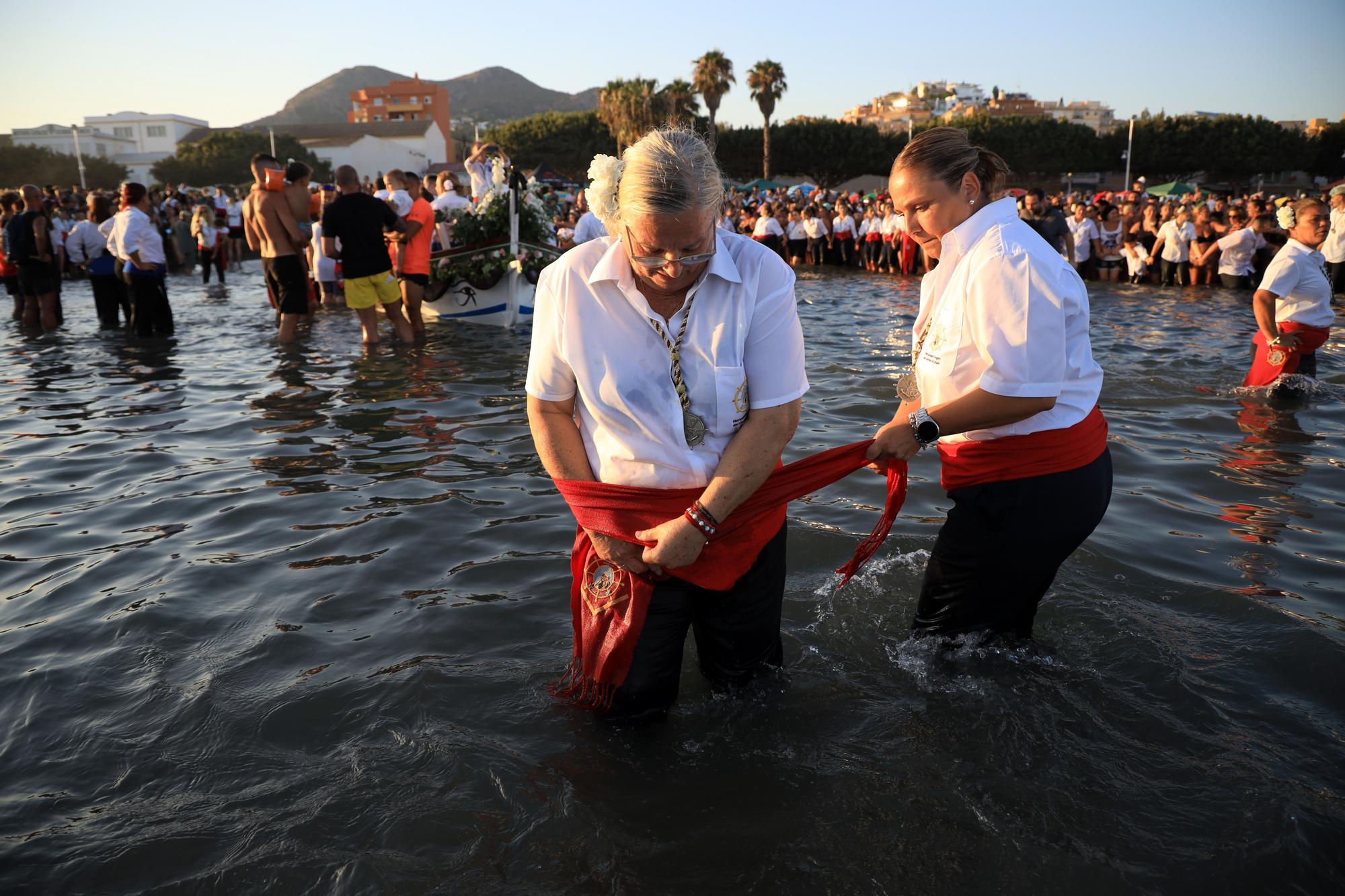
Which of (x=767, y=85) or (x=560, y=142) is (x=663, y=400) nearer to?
(x=767, y=85)

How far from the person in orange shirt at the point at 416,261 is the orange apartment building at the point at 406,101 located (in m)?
121

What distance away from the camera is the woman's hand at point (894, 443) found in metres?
2.78

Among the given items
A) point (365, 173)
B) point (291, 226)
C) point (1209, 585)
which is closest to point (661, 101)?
point (365, 173)

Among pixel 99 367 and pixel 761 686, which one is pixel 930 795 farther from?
pixel 99 367

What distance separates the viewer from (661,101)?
55031mm

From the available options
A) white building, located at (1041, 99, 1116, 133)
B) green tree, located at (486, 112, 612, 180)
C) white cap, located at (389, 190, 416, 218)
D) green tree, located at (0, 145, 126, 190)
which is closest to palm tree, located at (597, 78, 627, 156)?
green tree, located at (486, 112, 612, 180)

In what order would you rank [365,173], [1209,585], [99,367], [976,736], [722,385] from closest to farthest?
[722,385] < [976,736] < [1209,585] < [99,367] < [365,173]

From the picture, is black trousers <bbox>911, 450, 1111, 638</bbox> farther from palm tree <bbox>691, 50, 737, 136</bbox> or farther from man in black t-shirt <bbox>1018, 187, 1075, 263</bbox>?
palm tree <bbox>691, 50, 737, 136</bbox>

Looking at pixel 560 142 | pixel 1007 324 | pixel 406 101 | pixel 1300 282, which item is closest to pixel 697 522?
pixel 1007 324

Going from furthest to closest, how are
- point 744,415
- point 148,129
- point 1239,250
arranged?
point 148,129, point 1239,250, point 744,415

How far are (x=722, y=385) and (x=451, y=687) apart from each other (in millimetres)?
1851

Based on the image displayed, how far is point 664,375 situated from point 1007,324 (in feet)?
3.37

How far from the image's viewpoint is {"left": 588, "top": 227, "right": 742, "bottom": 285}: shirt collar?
239cm

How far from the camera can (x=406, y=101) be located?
445 feet
